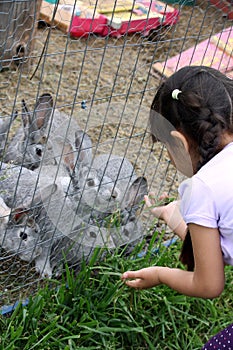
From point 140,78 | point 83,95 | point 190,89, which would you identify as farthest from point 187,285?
point 140,78

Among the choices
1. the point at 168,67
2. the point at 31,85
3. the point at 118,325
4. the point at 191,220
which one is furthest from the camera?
the point at 168,67

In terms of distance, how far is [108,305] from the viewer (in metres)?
2.25

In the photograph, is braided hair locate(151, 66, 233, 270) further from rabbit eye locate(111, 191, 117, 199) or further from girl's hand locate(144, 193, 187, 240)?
rabbit eye locate(111, 191, 117, 199)

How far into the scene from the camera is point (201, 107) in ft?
5.14

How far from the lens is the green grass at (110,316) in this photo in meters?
2.07

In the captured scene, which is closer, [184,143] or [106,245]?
[184,143]

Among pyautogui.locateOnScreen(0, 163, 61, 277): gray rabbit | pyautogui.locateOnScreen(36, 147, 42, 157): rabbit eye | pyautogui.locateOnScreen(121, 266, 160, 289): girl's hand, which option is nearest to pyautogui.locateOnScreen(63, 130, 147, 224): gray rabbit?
pyautogui.locateOnScreen(0, 163, 61, 277): gray rabbit

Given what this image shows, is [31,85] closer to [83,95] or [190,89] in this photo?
[83,95]

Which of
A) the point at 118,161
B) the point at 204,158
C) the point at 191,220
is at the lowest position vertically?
the point at 118,161

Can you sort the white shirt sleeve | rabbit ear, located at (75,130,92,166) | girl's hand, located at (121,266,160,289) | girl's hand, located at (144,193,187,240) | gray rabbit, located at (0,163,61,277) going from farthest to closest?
gray rabbit, located at (0,163,61,277), rabbit ear, located at (75,130,92,166), girl's hand, located at (144,193,187,240), girl's hand, located at (121,266,160,289), the white shirt sleeve

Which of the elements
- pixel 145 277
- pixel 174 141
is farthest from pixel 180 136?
pixel 145 277

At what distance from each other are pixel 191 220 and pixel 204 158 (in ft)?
0.63

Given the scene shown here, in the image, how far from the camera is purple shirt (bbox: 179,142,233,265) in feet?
5.11

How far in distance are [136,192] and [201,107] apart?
787 mm
